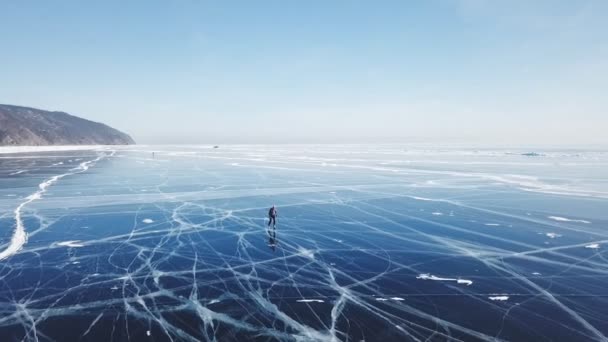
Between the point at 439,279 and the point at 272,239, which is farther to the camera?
the point at 272,239

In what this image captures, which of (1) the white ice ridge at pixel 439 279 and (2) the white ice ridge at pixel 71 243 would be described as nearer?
(1) the white ice ridge at pixel 439 279

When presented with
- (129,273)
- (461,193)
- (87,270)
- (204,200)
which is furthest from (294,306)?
(461,193)

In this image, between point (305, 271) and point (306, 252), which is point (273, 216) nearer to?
point (306, 252)

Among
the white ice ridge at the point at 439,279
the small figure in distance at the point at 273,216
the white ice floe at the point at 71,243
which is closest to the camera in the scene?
the white ice ridge at the point at 439,279

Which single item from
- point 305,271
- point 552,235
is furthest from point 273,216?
point 552,235

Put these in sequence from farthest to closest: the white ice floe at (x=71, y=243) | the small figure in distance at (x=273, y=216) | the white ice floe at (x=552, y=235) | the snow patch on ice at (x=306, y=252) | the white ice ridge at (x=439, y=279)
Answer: the small figure in distance at (x=273, y=216) < the white ice floe at (x=552, y=235) < the white ice floe at (x=71, y=243) < the snow patch on ice at (x=306, y=252) < the white ice ridge at (x=439, y=279)

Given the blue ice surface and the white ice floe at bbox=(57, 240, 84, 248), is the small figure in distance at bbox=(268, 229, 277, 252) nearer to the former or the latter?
the blue ice surface

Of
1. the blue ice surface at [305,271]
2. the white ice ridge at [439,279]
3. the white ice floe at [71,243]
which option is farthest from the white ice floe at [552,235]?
the white ice floe at [71,243]

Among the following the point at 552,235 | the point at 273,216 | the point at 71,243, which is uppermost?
the point at 273,216

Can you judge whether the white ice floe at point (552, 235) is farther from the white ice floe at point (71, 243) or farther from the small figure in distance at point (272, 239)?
the white ice floe at point (71, 243)
